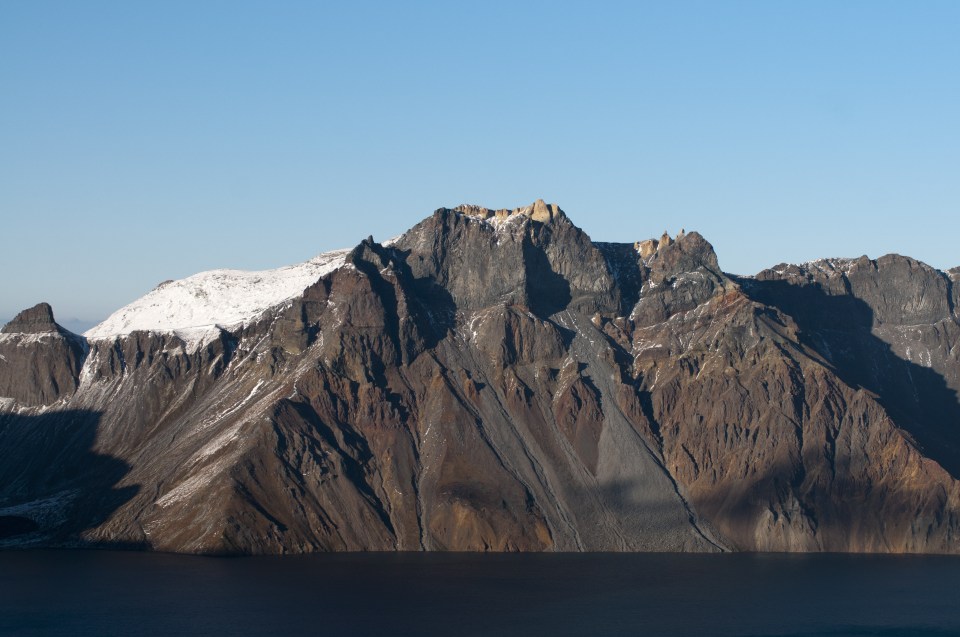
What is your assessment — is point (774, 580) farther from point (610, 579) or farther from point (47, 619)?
point (47, 619)

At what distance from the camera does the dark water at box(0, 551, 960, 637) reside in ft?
501

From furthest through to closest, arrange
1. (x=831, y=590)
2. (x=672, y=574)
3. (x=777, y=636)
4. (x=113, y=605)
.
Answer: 1. (x=672, y=574)
2. (x=831, y=590)
3. (x=113, y=605)
4. (x=777, y=636)

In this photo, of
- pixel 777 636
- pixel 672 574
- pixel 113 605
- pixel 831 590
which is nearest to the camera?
pixel 777 636

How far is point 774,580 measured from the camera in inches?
7387

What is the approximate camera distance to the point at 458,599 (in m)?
167

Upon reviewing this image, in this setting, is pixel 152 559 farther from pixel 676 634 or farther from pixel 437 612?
pixel 676 634

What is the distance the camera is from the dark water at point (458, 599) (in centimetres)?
15275

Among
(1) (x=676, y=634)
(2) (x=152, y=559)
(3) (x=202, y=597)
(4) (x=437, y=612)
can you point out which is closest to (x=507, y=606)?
(4) (x=437, y=612)

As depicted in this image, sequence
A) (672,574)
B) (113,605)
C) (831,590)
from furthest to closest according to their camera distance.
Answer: (672,574), (831,590), (113,605)

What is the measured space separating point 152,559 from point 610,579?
6063 centimetres

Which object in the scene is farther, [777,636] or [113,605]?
[113,605]

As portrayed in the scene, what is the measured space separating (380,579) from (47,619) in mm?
41946

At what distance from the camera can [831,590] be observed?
180625mm

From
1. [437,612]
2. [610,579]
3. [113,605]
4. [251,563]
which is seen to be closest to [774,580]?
[610,579]
